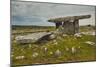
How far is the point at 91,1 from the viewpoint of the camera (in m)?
2.68

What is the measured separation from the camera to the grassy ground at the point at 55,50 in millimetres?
2342

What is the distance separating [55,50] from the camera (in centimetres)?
249

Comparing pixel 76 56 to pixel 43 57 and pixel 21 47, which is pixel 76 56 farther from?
pixel 21 47

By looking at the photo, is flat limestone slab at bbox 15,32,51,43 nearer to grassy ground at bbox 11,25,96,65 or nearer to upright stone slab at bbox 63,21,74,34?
grassy ground at bbox 11,25,96,65

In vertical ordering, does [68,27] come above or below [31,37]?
above

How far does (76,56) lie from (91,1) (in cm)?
77

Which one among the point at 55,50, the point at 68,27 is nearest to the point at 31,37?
the point at 55,50

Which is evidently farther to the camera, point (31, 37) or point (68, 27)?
point (68, 27)

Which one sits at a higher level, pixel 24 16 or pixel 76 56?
pixel 24 16

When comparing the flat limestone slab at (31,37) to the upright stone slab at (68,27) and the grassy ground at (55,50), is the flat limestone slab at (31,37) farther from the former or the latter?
the upright stone slab at (68,27)

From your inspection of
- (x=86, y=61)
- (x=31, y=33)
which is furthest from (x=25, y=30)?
(x=86, y=61)

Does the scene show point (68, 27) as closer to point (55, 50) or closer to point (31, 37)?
point (55, 50)

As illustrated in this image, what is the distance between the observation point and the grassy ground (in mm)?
2342

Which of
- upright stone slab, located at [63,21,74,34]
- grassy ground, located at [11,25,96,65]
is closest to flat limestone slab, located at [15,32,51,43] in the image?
grassy ground, located at [11,25,96,65]
